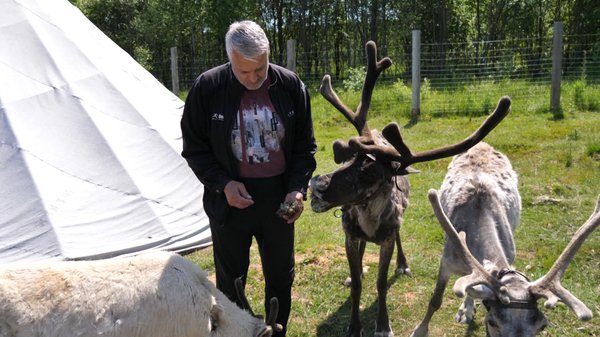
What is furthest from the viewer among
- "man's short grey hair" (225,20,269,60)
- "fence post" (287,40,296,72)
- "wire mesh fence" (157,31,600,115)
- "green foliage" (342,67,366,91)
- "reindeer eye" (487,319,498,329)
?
"green foliage" (342,67,366,91)

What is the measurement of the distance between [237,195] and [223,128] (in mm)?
421

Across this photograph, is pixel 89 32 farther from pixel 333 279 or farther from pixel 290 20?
pixel 290 20

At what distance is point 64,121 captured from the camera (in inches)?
238

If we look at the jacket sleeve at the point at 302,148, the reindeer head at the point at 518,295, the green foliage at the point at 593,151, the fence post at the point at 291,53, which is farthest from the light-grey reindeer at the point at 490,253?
the fence post at the point at 291,53

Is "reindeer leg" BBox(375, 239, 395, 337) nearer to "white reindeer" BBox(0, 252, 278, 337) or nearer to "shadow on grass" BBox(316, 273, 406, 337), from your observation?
"shadow on grass" BBox(316, 273, 406, 337)

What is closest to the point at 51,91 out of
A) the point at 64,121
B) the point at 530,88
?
the point at 64,121

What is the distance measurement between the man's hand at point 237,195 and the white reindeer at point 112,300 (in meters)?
0.56

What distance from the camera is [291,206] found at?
10.7 feet

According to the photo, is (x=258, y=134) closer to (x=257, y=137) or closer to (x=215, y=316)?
(x=257, y=137)

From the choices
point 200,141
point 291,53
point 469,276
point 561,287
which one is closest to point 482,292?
point 469,276

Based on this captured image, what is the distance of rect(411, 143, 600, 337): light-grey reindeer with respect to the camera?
2.97 meters

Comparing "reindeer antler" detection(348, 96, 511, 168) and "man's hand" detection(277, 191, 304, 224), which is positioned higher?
"reindeer antler" detection(348, 96, 511, 168)

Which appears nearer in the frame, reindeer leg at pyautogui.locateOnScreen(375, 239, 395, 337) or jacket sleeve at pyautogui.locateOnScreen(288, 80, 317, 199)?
jacket sleeve at pyautogui.locateOnScreen(288, 80, 317, 199)

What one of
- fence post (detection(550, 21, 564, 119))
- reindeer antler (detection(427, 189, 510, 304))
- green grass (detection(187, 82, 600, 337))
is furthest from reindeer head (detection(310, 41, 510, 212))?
fence post (detection(550, 21, 564, 119))
